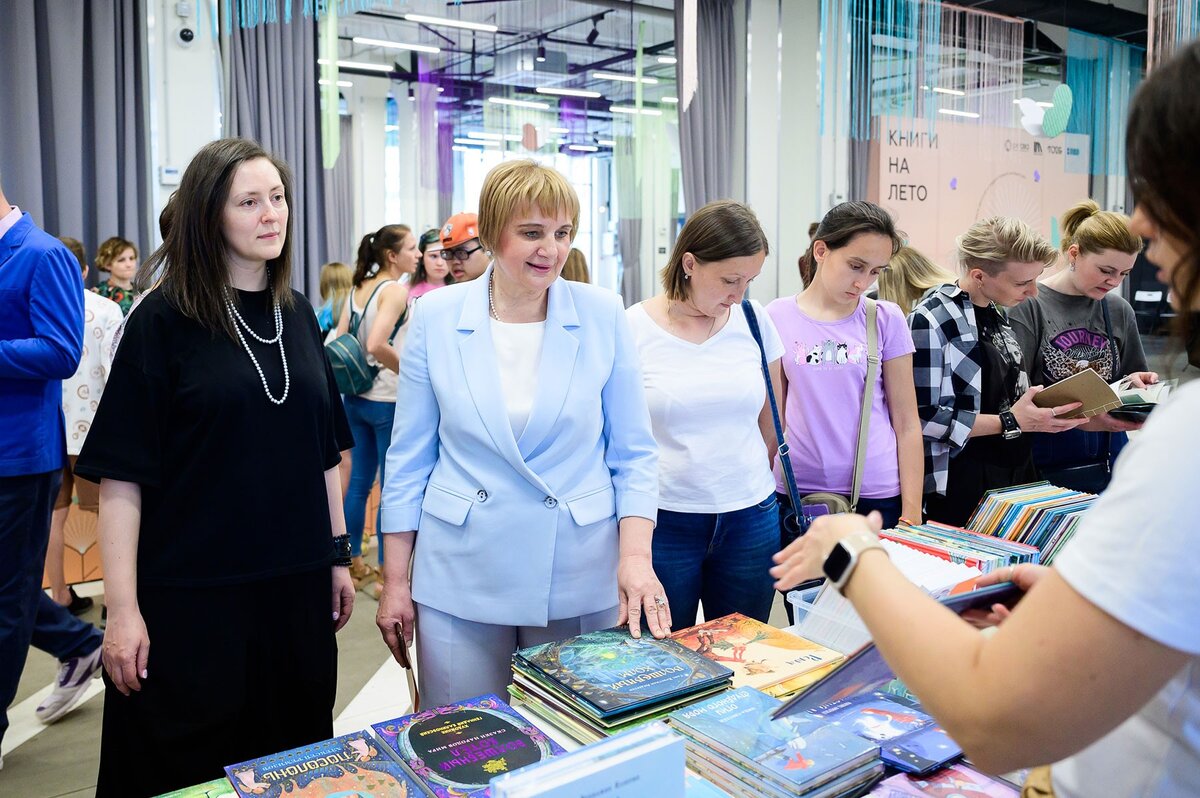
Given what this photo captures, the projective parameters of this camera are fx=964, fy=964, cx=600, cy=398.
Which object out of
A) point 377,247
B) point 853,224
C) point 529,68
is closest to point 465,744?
point 853,224

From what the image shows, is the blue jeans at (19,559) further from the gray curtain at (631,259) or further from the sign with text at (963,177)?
the sign with text at (963,177)

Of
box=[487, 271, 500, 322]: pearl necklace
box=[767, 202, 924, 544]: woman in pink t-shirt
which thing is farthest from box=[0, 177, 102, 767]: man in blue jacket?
box=[767, 202, 924, 544]: woman in pink t-shirt

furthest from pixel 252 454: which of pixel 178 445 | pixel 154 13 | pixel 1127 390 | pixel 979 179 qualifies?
pixel 979 179

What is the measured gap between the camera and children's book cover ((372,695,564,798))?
1247 mm

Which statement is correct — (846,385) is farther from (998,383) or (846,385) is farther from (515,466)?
(515,466)

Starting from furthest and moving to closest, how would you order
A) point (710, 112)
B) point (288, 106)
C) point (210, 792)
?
1. point (710, 112)
2. point (288, 106)
3. point (210, 792)

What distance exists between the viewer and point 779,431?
7.95ft

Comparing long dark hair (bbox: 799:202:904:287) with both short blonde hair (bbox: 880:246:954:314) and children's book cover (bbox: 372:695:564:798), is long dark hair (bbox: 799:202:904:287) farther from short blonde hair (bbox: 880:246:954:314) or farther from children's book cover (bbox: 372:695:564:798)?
children's book cover (bbox: 372:695:564:798)

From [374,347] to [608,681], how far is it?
2.93 metres

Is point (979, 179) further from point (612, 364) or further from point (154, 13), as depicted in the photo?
point (612, 364)

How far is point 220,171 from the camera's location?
1.75m

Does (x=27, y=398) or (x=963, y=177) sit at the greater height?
(x=963, y=177)

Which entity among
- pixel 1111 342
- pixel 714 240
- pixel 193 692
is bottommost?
pixel 193 692

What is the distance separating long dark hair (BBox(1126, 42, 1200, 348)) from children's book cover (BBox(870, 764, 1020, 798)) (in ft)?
2.43
